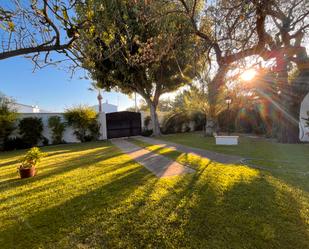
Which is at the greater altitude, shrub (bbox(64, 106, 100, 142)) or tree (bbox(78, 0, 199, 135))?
tree (bbox(78, 0, 199, 135))

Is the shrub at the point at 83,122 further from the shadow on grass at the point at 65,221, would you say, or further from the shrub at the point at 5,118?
the shadow on grass at the point at 65,221

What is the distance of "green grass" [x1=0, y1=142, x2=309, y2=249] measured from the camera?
2260 millimetres

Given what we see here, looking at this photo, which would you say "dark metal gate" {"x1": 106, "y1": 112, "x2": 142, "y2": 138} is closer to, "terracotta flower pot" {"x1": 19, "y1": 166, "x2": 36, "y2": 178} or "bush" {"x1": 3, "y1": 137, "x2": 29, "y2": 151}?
"bush" {"x1": 3, "y1": 137, "x2": 29, "y2": 151}

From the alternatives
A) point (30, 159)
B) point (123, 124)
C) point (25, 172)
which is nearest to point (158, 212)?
point (25, 172)

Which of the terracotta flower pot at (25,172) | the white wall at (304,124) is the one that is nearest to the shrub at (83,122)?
the terracotta flower pot at (25,172)

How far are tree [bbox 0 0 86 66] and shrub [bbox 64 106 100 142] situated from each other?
11300 millimetres

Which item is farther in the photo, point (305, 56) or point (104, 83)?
point (104, 83)

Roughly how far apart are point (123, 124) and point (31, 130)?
23.5 feet

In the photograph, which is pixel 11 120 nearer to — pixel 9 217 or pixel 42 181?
pixel 42 181

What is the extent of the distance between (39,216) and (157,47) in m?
4.53

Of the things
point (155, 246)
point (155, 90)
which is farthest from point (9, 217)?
point (155, 90)

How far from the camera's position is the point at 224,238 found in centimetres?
224

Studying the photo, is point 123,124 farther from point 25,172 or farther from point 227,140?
point 25,172

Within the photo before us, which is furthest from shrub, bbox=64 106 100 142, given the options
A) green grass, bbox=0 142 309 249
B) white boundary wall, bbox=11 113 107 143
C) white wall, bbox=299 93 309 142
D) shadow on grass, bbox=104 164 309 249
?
white wall, bbox=299 93 309 142
